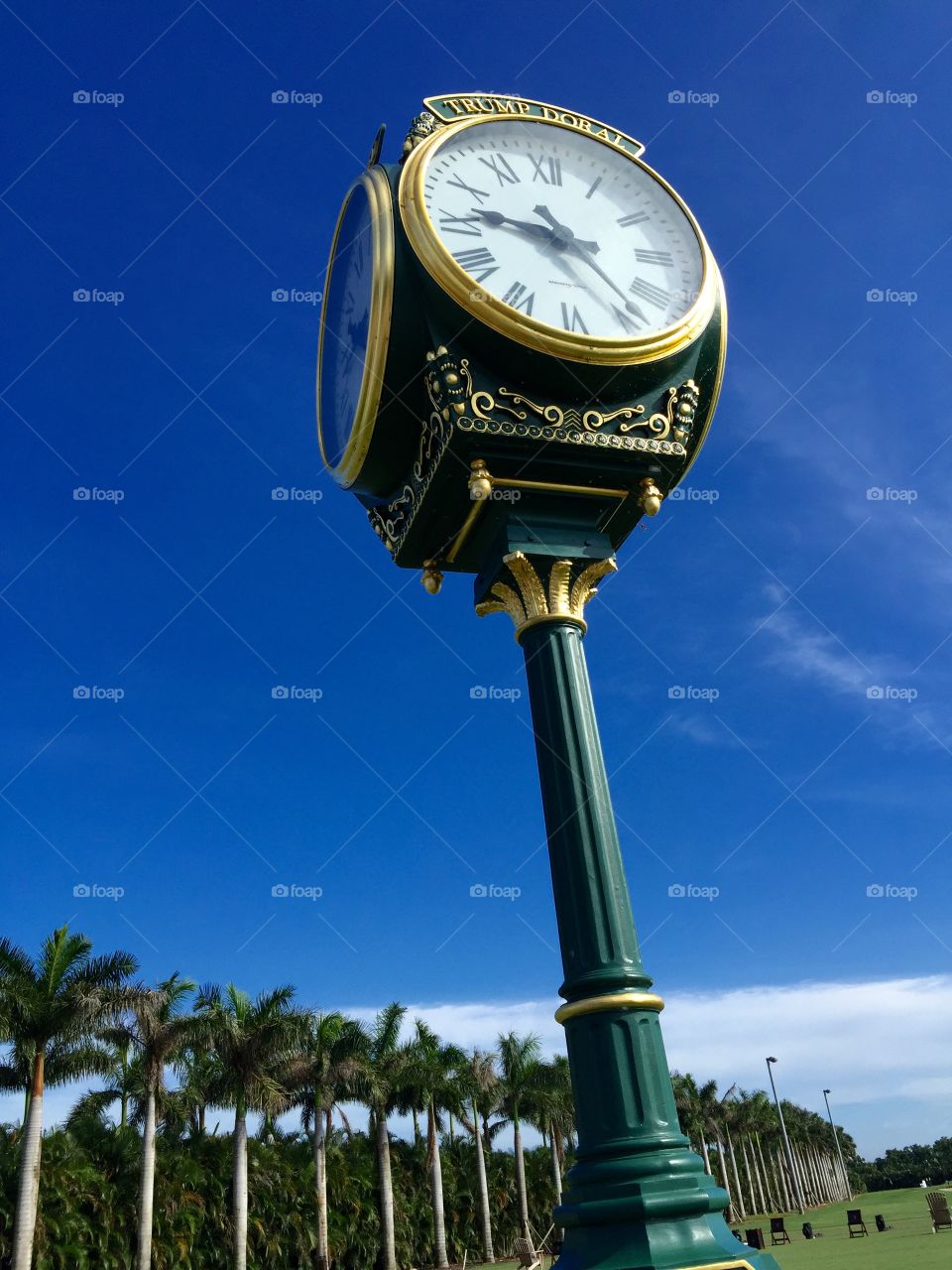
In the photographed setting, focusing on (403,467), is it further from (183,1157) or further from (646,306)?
(183,1157)

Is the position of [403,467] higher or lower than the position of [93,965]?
lower

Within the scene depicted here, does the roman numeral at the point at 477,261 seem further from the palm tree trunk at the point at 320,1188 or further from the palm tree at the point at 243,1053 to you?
A: the palm tree trunk at the point at 320,1188

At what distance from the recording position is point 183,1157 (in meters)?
27.9

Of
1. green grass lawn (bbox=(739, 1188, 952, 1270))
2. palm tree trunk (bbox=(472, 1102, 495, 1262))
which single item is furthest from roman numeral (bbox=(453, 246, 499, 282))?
palm tree trunk (bbox=(472, 1102, 495, 1262))

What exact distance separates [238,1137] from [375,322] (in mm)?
25159

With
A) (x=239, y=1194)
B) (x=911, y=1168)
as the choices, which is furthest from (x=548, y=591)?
(x=911, y=1168)

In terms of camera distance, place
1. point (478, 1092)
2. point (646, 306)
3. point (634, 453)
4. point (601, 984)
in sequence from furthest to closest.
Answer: point (478, 1092) < point (646, 306) < point (634, 453) < point (601, 984)

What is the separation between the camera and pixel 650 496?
228 inches

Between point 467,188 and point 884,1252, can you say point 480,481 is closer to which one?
point 467,188

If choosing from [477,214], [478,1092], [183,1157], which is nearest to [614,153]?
[477,214]

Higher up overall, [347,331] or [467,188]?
[467,188]

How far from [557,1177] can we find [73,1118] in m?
23.6

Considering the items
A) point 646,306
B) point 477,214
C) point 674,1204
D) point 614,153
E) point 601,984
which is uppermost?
point 614,153

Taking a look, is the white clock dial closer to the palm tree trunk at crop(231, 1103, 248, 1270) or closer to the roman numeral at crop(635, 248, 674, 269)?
the roman numeral at crop(635, 248, 674, 269)
